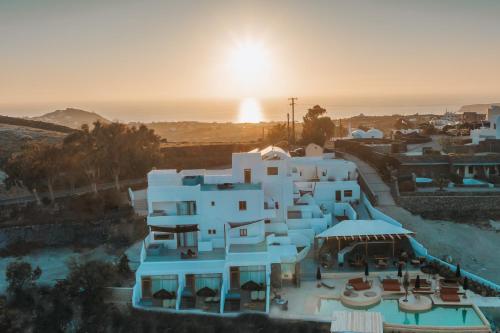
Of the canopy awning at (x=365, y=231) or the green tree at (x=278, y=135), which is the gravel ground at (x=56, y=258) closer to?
the canopy awning at (x=365, y=231)

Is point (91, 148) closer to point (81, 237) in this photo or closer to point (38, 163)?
point (38, 163)

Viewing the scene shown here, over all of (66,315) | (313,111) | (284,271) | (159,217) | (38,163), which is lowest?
(66,315)

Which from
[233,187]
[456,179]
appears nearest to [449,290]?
[233,187]

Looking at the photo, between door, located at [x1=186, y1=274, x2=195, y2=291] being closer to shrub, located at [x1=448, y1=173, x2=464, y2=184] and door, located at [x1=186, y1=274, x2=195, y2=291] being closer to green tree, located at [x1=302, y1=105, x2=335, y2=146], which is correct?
shrub, located at [x1=448, y1=173, x2=464, y2=184]

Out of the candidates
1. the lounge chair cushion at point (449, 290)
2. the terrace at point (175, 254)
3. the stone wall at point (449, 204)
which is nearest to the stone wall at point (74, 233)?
the terrace at point (175, 254)

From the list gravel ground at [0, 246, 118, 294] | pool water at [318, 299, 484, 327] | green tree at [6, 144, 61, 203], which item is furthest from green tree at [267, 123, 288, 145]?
pool water at [318, 299, 484, 327]

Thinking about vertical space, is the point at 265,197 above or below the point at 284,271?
above

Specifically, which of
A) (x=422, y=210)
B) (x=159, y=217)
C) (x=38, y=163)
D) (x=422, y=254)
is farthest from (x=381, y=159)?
(x=38, y=163)
